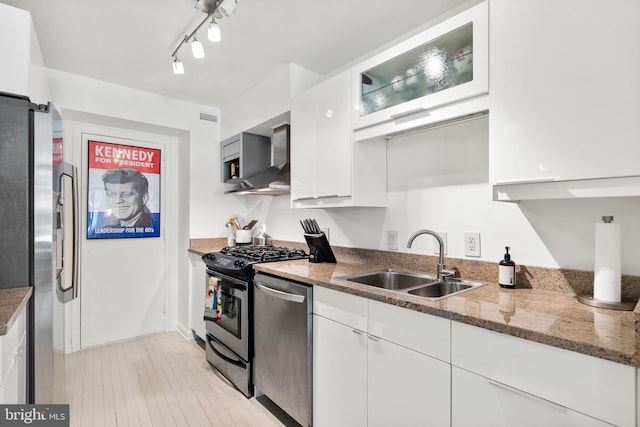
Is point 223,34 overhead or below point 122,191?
overhead

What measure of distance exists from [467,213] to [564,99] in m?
0.75

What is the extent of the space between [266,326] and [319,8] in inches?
77.7

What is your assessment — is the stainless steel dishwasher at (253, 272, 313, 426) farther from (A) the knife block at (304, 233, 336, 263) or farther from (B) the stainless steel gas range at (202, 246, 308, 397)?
(A) the knife block at (304, 233, 336, 263)

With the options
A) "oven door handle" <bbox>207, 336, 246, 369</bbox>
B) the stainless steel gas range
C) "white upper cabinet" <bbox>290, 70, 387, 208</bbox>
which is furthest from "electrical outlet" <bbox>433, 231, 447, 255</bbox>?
"oven door handle" <bbox>207, 336, 246, 369</bbox>

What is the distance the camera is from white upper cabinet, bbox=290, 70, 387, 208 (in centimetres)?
206

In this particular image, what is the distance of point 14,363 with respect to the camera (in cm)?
125

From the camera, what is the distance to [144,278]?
3.49m

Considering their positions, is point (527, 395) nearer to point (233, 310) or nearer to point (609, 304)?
point (609, 304)

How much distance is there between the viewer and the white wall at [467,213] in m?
1.39

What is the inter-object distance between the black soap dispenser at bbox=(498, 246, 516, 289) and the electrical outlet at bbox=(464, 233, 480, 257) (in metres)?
0.18

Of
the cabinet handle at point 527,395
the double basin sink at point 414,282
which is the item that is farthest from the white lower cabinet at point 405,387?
the double basin sink at point 414,282

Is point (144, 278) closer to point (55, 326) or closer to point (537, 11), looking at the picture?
point (55, 326)

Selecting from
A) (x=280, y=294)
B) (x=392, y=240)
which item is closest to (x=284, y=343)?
(x=280, y=294)

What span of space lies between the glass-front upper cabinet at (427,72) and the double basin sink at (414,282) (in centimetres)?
91
